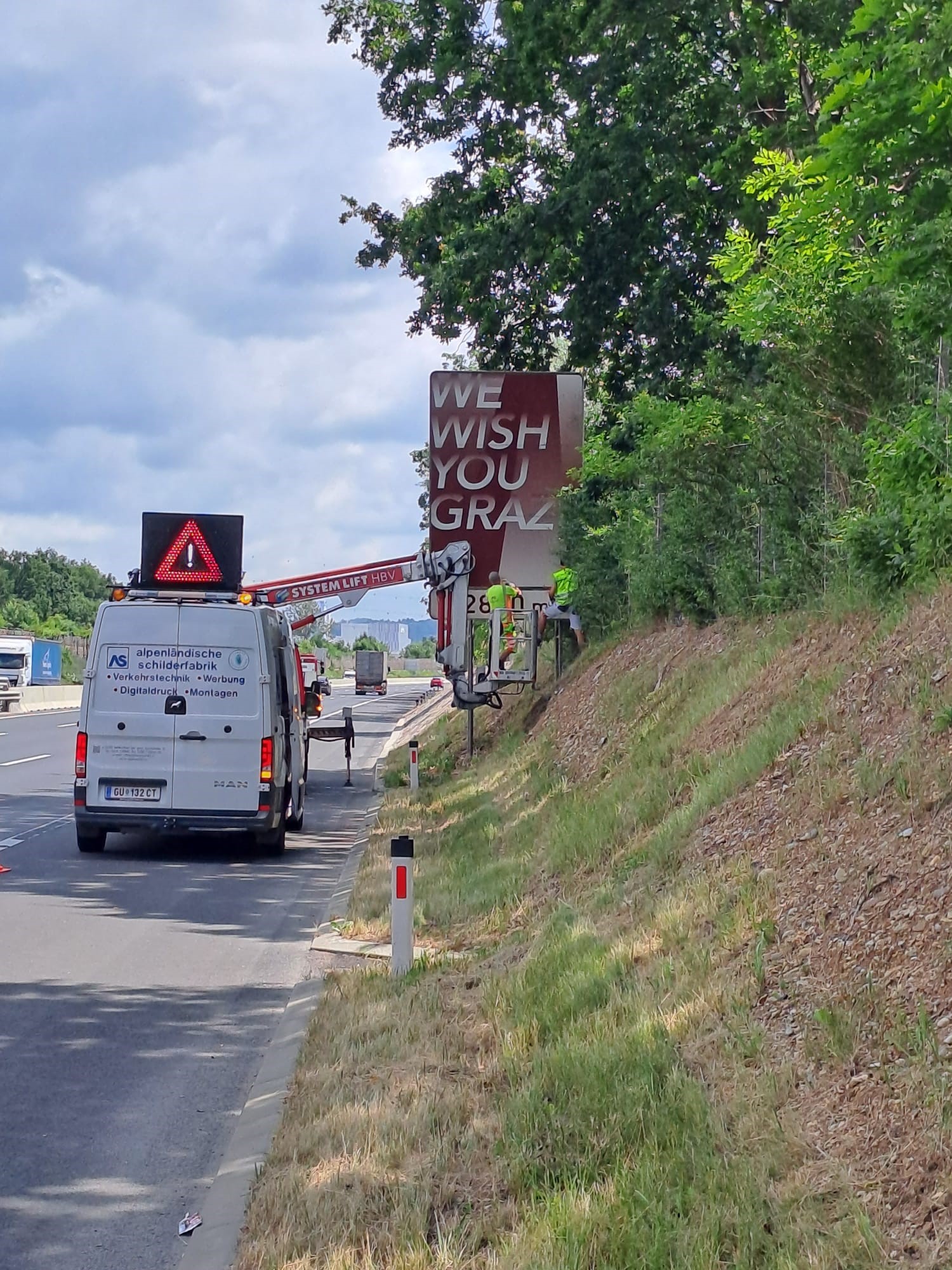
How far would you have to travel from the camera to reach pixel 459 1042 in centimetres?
656

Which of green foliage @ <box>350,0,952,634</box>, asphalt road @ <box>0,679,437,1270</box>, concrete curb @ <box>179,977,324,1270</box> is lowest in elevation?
asphalt road @ <box>0,679,437,1270</box>

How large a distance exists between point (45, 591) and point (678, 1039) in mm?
137196

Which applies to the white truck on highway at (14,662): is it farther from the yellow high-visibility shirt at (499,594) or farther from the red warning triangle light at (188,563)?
the red warning triangle light at (188,563)

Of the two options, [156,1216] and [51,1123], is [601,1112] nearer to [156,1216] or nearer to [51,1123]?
[156,1216]

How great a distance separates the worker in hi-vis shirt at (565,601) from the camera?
2005cm

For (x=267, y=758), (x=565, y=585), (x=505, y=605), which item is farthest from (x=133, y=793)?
(x=565, y=585)

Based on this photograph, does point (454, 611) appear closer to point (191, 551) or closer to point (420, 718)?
point (191, 551)

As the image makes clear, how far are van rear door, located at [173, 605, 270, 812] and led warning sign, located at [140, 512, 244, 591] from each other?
4.43 ft

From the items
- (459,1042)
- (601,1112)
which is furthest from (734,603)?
(601,1112)

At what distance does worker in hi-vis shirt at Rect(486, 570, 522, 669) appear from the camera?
20188mm

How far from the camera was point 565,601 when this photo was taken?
798 inches

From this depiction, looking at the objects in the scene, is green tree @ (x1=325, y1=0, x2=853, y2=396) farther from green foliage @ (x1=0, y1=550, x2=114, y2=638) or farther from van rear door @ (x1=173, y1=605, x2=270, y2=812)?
green foliage @ (x1=0, y1=550, x2=114, y2=638)

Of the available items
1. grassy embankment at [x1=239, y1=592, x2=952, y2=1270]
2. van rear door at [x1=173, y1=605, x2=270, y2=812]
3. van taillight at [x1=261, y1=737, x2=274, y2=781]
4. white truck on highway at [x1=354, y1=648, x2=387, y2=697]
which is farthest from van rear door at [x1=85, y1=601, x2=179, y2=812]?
white truck on highway at [x1=354, y1=648, x2=387, y2=697]

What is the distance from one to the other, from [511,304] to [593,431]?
2.62 metres
